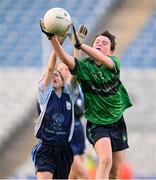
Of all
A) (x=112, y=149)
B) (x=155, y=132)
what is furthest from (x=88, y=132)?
(x=155, y=132)

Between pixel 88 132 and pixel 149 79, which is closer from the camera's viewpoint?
pixel 88 132

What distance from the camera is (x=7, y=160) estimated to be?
929cm

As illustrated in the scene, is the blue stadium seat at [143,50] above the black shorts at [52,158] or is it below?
above

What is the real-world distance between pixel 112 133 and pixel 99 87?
0.41 meters

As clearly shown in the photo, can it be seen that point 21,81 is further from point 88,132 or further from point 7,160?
point 88,132

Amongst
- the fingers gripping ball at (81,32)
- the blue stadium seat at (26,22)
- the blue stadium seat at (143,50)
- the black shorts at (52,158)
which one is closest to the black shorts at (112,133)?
the black shorts at (52,158)

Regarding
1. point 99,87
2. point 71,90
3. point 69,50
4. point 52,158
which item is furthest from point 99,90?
point 69,50

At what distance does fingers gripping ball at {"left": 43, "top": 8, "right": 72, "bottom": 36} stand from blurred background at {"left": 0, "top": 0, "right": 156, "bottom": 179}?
3336mm

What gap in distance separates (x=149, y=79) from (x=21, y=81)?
163cm

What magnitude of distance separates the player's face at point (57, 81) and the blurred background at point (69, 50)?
Result: 107 inches

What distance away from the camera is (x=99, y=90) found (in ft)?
21.8

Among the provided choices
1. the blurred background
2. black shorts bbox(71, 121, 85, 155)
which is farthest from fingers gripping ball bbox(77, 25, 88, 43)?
the blurred background

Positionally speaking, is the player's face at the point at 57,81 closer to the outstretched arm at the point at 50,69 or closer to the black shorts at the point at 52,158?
the outstretched arm at the point at 50,69

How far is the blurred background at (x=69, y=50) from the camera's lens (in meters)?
9.75
